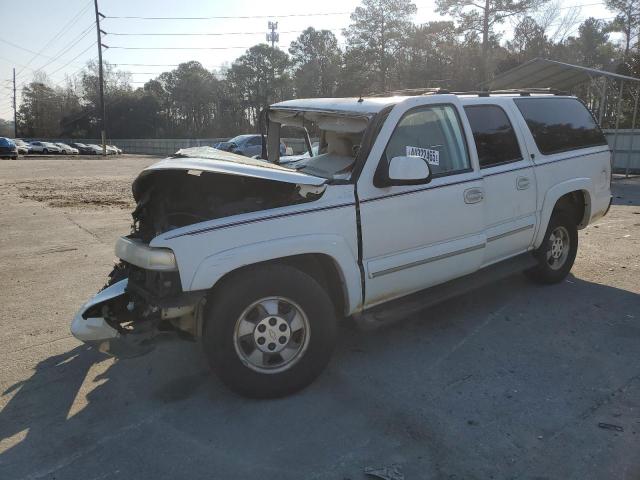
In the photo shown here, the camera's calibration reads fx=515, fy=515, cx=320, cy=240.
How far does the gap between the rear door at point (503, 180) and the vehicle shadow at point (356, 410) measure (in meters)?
0.78

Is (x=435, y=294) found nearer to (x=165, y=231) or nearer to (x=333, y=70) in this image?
(x=165, y=231)

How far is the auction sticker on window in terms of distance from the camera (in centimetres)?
404

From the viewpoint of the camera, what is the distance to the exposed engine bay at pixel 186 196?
382 centimetres

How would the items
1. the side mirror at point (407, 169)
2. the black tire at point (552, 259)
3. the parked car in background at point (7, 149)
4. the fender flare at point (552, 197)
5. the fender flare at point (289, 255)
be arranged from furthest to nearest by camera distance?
the parked car in background at point (7, 149), the black tire at point (552, 259), the fender flare at point (552, 197), the side mirror at point (407, 169), the fender flare at point (289, 255)

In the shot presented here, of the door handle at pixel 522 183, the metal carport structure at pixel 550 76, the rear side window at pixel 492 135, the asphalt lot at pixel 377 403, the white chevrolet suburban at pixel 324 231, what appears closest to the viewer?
the asphalt lot at pixel 377 403

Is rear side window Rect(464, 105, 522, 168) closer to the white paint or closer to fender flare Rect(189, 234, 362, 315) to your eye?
the white paint

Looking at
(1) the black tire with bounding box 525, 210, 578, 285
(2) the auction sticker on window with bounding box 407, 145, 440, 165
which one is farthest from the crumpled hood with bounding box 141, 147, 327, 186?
(1) the black tire with bounding box 525, 210, 578, 285

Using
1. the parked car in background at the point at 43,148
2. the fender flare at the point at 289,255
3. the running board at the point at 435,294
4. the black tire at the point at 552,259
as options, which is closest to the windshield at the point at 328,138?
the fender flare at the point at 289,255

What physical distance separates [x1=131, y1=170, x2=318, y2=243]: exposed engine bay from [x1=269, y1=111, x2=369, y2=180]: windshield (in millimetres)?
570

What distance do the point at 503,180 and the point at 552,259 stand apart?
4.99 ft

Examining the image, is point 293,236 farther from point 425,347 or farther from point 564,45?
point 564,45

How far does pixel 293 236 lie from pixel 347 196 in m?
0.51

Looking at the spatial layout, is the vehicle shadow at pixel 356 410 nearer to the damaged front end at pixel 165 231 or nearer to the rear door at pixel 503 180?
the damaged front end at pixel 165 231

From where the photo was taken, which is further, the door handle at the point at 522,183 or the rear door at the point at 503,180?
the door handle at the point at 522,183
